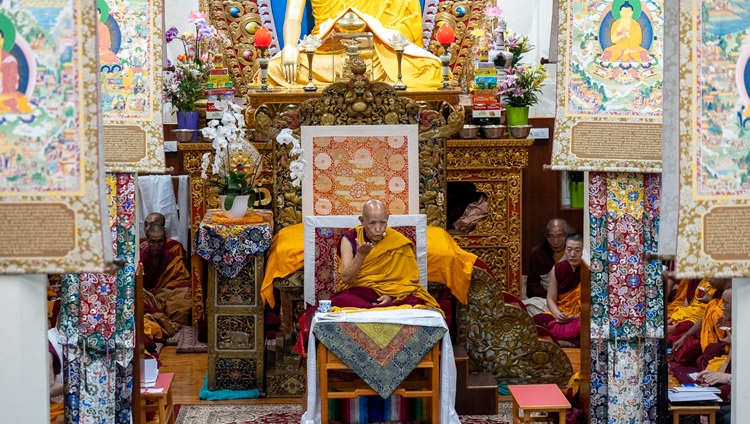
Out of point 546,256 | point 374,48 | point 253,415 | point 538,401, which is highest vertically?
point 374,48

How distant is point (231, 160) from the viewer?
350 inches

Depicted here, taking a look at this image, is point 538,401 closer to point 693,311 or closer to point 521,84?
point 693,311

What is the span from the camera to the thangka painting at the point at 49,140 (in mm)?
4746

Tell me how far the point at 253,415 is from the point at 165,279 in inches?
110

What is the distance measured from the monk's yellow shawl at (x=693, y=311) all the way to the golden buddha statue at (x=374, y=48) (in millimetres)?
2773

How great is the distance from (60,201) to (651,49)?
3.30 m

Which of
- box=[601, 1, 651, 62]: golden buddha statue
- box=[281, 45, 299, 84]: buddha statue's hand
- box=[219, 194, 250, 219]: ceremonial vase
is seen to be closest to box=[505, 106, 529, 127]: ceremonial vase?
box=[281, 45, 299, 84]: buddha statue's hand

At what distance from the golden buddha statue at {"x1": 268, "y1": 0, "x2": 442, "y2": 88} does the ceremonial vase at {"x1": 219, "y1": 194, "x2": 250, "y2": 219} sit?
6.09ft

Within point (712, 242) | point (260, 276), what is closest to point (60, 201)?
point (712, 242)

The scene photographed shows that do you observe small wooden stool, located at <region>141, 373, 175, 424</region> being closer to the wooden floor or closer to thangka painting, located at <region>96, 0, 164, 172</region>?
the wooden floor

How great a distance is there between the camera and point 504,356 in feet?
28.5

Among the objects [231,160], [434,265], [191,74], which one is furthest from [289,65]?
[434,265]

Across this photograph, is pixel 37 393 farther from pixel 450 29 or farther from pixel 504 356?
pixel 450 29

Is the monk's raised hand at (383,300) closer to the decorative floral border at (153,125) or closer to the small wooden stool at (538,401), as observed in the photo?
the small wooden stool at (538,401)
